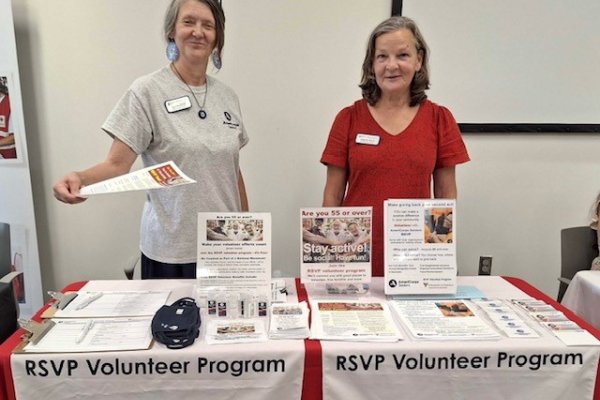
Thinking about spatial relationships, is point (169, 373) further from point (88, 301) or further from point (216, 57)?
point (216, 57)

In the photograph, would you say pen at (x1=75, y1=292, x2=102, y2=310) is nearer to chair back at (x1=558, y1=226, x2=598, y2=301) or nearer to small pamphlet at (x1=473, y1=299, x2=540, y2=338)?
small pamphlet at (x1=473, y1=299, x2=540, y2=338)

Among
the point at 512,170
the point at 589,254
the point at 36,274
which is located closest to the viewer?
the point at 589,254

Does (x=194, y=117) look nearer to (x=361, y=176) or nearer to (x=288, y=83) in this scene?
(x=361, y=176)

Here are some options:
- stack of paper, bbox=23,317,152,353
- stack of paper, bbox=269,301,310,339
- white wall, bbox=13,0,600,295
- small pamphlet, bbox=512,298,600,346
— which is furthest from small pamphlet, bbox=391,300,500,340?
white wall, bbox=13,0,600,295

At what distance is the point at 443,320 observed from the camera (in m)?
1.11

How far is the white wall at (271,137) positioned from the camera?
7.24 ft

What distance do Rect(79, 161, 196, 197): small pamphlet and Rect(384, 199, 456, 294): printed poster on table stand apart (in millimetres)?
572

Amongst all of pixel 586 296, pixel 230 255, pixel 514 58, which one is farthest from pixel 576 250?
pixel 230 255

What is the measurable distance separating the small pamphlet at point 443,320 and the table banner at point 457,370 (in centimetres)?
3

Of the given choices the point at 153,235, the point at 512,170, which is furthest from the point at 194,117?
the point at 512,170

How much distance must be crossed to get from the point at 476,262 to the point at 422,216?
148 cm

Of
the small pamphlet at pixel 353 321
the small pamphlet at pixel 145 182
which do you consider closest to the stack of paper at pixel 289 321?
the small pamphlet at pixel 353 321

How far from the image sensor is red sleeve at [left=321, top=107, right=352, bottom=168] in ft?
4.83

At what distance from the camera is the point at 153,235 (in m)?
1.41
